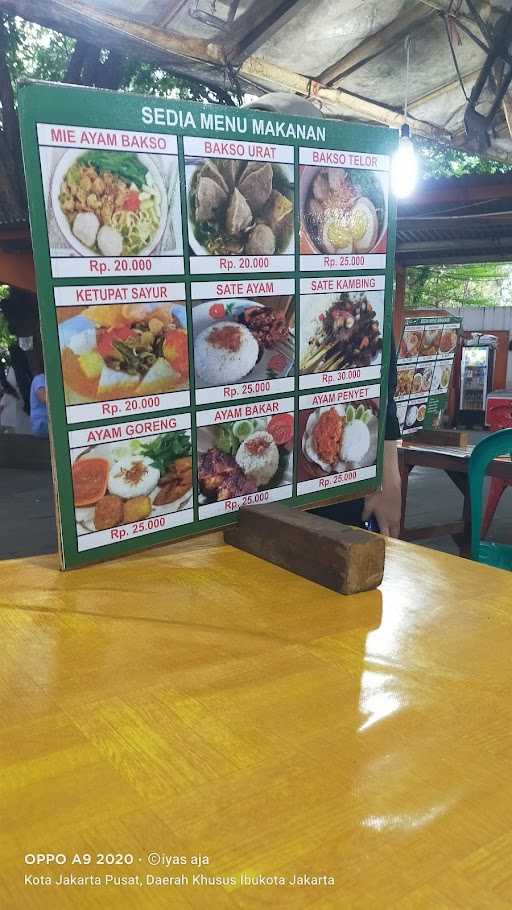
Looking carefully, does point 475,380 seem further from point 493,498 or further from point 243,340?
point 243,340

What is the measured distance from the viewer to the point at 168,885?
0.69 meters

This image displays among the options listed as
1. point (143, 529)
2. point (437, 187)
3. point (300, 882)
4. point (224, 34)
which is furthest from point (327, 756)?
point (437, 187)

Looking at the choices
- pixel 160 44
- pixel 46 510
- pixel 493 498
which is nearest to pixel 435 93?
pixel 160 44

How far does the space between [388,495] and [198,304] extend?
0.93 m

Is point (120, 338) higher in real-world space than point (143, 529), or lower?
higher

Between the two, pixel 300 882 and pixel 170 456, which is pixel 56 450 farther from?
pixel 300 882

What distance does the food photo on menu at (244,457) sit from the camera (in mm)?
1587

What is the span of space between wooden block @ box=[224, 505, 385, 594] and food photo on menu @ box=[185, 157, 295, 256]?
579mm

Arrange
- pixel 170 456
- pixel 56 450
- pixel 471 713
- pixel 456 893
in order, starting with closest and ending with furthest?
1. pixel 456 893
2. pixel 471 713
3. pixel 56 450
4. pixel 170 456

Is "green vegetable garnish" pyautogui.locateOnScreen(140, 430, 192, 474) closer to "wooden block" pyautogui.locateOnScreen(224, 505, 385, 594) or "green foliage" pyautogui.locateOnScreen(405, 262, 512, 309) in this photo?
"wooden block" pyautogui.locateOnScreen(224, 505, 385, 594)

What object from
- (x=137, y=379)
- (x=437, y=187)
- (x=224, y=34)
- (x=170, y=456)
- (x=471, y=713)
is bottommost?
(x=471, y=713)

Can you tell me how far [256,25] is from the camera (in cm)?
437

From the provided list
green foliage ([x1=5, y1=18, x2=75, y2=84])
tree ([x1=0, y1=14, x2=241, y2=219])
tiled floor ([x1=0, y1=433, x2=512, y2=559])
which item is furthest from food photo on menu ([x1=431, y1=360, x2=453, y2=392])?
green foliage ([x1=5, y1=18, x2=75, y2=84])

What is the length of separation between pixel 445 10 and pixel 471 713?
4609 mm
